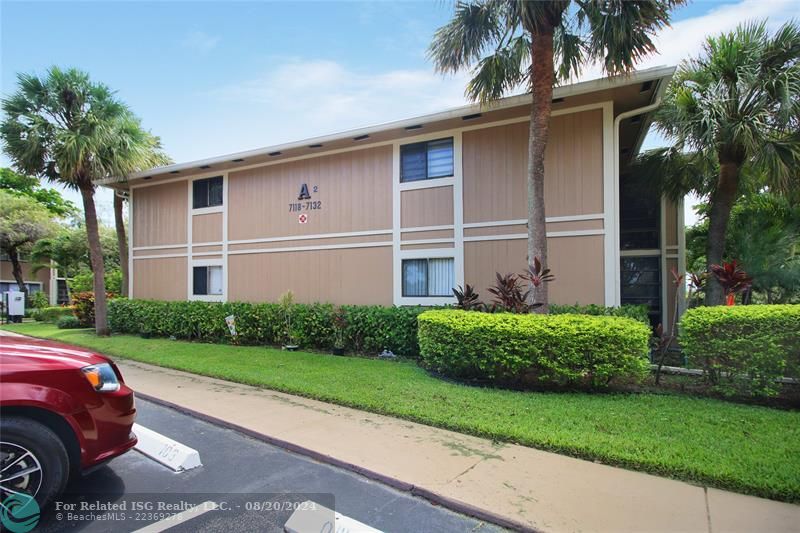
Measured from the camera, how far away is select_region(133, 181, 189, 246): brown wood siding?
14609 millimetres

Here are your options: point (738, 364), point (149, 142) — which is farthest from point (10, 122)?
point (738, 364)

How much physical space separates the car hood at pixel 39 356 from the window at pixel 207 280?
10275mm

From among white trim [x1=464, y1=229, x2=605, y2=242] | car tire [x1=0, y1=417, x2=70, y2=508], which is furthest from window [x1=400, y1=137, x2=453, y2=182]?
car tire [x1=0, y1=417, x2=70, y2=508]

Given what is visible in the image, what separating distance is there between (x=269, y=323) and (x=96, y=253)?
6571mm

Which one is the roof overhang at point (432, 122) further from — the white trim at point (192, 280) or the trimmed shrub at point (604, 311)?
the trimmed shrub at point (604, 311)

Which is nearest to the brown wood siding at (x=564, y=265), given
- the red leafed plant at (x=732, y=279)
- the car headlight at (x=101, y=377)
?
the red leafed plant at (x=732, y=279)

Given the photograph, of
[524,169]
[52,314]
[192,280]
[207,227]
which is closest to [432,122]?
[524,169]

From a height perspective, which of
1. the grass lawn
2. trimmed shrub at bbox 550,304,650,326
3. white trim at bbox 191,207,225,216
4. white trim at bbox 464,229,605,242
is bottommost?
the grass lawn

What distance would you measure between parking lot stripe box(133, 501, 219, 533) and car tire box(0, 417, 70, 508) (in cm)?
68

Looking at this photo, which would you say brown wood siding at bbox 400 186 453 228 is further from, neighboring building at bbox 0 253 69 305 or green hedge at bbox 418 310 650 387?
neighboring building at bbox 0 253 69 305

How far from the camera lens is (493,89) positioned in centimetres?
887

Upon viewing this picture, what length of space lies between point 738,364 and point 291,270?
1023 cm

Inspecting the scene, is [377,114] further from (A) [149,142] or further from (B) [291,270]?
(A) [149,142]

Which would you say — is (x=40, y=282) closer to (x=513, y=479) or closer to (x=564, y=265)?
(x=564, y=265)
